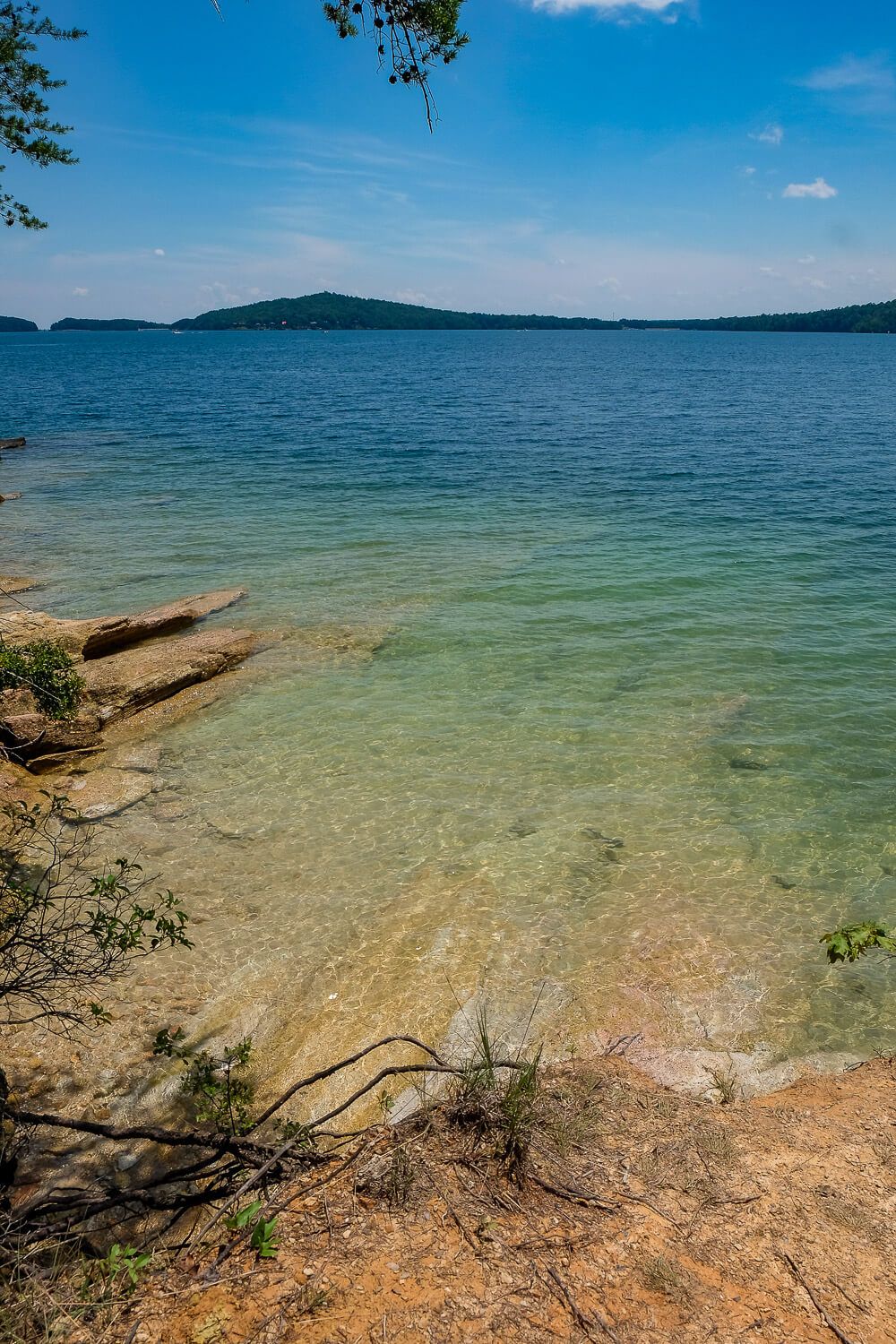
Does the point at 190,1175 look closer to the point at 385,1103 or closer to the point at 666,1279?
the point at 385,1103

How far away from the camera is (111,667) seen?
46.3 feet

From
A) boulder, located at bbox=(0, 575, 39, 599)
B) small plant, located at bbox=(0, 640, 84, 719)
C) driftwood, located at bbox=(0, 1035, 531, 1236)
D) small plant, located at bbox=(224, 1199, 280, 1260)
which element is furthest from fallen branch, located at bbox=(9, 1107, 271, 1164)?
boulder, located at bbox=(0, 575, 39, 599)

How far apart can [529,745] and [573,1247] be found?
799 cm

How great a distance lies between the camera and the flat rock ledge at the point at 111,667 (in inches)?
472

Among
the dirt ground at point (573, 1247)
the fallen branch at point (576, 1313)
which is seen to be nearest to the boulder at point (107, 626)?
the dirt ground at point (573, 1247)

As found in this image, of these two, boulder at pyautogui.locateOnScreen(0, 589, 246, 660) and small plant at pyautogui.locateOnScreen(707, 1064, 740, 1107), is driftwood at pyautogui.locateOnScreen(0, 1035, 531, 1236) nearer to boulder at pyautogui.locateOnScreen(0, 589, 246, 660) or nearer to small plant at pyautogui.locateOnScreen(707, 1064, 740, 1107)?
small plant at pyautogui.locateOnScreen(707, 1064, 740, 1107)

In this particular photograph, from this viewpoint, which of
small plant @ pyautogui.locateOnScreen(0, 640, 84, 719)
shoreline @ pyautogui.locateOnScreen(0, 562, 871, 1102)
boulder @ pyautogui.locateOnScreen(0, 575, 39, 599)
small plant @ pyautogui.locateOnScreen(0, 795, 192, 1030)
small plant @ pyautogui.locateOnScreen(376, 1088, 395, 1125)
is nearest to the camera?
small plant @ pyautogui.locateOnScreen(0, 795, 192, 1030)

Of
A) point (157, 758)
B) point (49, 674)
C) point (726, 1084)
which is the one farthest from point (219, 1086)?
point (157, 758)

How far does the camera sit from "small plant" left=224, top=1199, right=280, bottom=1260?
4246 mm

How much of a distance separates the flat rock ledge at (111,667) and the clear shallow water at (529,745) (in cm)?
Result: 127

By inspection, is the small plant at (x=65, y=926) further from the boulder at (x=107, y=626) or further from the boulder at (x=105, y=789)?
the boulder at (x=107, y=626)

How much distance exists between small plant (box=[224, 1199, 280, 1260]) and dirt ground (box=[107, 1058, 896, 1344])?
0.05 meters

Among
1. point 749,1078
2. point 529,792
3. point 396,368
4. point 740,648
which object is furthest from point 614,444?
point 396,368

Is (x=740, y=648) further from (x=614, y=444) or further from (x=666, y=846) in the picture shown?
(x=614, y=444)
